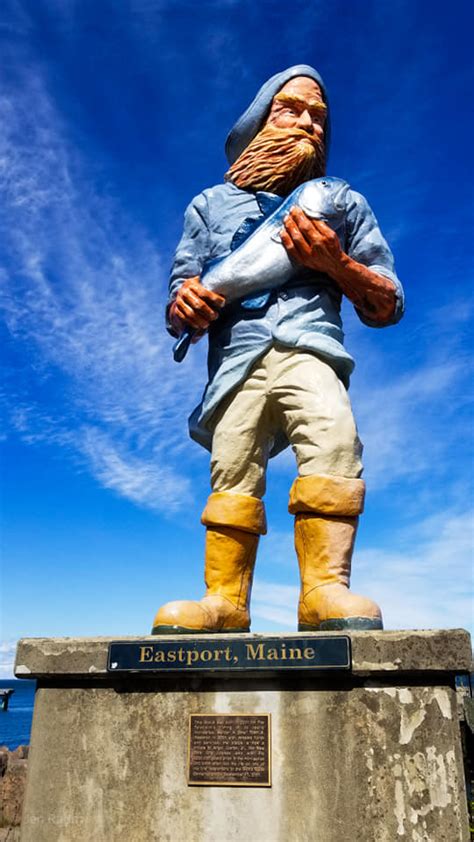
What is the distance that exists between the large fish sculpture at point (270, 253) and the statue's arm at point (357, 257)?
8 cm

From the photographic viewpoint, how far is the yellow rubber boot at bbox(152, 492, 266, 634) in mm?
3473

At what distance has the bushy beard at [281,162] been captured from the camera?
4.16 m

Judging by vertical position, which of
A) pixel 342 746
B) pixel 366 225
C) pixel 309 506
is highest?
pixel 366 225

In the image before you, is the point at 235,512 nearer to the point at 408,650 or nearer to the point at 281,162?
the point at 408,650

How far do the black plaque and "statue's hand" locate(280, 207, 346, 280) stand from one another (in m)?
1.88

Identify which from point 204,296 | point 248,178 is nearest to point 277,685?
point 204,296

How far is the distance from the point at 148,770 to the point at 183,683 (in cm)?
35

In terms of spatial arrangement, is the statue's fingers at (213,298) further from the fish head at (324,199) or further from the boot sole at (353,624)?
the boot sole at (353,624)

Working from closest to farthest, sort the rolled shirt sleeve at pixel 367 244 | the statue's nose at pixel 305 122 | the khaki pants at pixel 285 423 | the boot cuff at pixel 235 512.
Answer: the khaki pants at pixel 285 423 → the boot cuff at pixel 235 512 → the rolled shirt sleeve at pixel 367 244 → the statue's nose at pixel 305 122

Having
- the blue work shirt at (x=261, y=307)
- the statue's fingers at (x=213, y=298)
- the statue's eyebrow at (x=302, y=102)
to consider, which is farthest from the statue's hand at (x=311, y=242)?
the statue's eyebrow at (x=302, y=102)

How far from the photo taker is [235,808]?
276 cm

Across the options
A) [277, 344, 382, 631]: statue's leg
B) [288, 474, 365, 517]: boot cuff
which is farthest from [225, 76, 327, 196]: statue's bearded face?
[288, 474, 365, 517]: boot cuff

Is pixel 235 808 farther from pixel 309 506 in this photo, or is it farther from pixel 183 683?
pixel 309 506

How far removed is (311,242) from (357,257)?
438 mm
